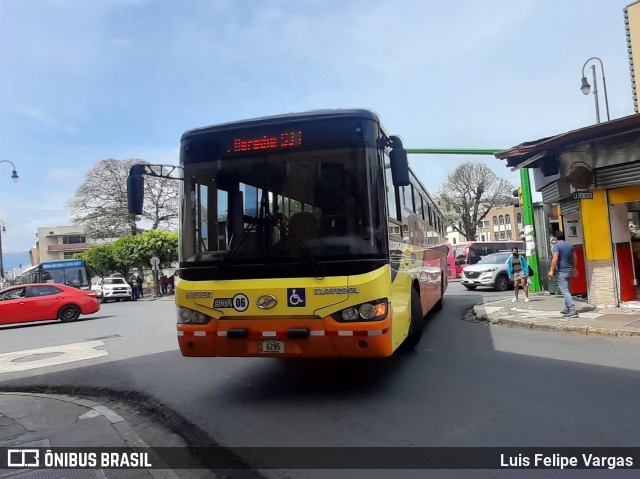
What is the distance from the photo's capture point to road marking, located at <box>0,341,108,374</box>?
8.77 m

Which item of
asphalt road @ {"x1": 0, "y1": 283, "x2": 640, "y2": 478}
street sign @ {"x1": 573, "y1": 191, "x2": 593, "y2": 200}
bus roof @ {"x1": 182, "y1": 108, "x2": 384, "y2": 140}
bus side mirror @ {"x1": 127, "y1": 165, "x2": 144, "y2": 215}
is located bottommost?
asphalt road @ {"x1": 0, "y1": 283, "x2": 640, "y2": 478}

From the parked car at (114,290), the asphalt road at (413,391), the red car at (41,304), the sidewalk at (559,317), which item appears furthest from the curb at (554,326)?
the parked car at (114,290)

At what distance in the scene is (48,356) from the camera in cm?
964

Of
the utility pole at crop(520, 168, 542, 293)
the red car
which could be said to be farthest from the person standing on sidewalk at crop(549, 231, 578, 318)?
the red car

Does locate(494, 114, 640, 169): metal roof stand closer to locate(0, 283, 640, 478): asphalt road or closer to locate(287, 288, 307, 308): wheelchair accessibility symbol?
locate(0, 283, 640, 478): asphalt road

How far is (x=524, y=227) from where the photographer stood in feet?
50.1

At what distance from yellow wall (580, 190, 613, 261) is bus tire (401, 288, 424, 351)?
5.51 m

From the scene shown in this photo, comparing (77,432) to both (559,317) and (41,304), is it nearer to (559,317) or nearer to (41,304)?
(559,317)

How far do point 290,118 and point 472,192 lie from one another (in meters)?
51.4

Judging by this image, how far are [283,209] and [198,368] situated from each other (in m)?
3.59

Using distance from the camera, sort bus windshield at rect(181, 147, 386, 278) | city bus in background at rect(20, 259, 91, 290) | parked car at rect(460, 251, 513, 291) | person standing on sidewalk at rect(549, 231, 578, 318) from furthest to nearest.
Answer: city bus in background at rect(20, 259, 91, 290) < parked car at rect(460, 251, 513, 291) < person standing on sidewalk at rect(549, 231, 578, 318) < bus windshield at rect(181, 147, 386, 278)

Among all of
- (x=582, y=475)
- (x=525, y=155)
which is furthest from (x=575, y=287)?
(x=582, y=475)

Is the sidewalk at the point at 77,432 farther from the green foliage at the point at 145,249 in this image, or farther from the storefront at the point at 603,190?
the green foliage at the point at 145,249

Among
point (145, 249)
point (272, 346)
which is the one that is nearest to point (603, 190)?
point (272, 346)
